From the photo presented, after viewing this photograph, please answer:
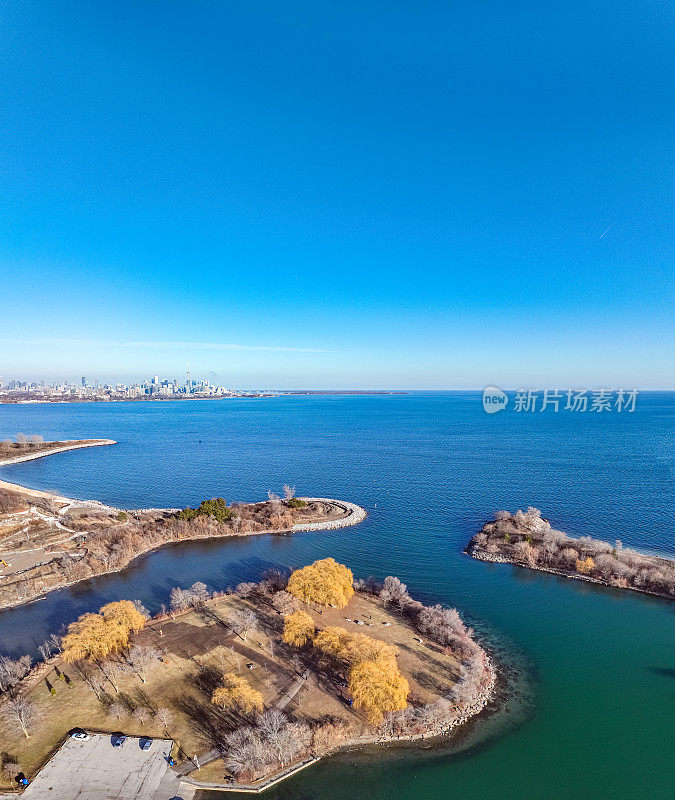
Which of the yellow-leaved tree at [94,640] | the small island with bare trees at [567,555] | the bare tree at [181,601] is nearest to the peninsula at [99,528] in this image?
the bare tree at [181,601]

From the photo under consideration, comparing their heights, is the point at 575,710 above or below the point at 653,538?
below

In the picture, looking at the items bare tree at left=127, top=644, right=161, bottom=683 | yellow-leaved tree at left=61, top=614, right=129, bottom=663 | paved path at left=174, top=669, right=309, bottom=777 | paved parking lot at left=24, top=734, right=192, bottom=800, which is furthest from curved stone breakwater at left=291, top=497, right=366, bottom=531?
paved parking lot at left=24, top=734, right=192, bottom=800

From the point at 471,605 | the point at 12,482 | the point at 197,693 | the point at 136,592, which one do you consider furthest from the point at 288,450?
the point at 197,693

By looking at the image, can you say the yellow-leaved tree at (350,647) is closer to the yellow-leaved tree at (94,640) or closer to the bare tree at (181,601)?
the bare tree at (181,601)

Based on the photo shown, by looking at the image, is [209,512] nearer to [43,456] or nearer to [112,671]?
[112,671]

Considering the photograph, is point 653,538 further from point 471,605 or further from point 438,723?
point 438,723

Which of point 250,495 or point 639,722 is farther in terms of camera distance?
point 250,495

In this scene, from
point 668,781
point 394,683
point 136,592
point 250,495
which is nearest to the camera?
point 668,781

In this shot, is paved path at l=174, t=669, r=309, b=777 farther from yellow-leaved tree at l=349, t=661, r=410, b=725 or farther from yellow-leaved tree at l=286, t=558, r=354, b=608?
yellow-leaved tree at l=286, t=558, r=354, b=608
